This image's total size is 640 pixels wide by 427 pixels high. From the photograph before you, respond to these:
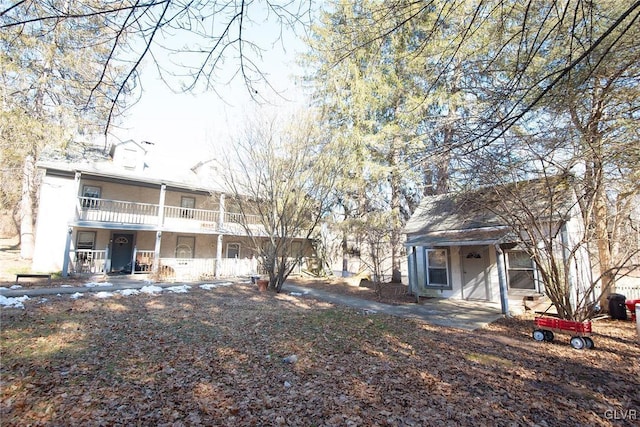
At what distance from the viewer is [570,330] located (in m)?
5.86

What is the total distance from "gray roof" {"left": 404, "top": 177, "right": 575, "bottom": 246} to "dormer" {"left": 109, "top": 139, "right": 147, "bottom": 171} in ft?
47.4

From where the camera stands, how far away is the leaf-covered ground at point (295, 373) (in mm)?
3176

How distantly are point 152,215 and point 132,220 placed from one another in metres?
1.34

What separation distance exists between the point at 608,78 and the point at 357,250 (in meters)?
14.6

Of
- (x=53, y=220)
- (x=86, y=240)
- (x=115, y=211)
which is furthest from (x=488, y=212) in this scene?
(x=53, y=220)

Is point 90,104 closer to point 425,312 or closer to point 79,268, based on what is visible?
point 425,312

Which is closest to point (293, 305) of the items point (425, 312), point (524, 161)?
point (425, 312)

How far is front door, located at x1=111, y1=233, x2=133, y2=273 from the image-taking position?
50.5 ft

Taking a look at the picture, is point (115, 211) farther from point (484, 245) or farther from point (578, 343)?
point (578, 343)

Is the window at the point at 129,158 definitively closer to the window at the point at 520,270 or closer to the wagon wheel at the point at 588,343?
the window at the point at 520,270

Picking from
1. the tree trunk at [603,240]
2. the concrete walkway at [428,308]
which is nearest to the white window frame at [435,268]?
the concrete walkway at [428,308]

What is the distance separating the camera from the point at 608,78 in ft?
15.8

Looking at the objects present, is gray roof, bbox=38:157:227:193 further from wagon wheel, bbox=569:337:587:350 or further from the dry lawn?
wagon wheel, bbox=569:337:587:350

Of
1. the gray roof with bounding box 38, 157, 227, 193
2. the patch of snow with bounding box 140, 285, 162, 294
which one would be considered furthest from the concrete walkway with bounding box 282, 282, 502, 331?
the gray roof with bounding box 38, 157, 227, 193
